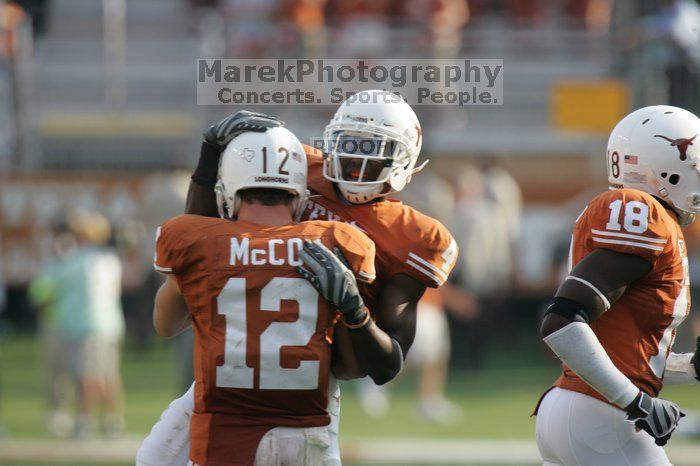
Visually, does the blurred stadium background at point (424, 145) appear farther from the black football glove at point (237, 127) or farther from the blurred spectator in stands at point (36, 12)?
the black football glove at point (237, 127)

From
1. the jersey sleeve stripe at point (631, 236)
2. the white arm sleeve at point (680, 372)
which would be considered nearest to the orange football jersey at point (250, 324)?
the jersey sleeve stripe at point (631, 236)

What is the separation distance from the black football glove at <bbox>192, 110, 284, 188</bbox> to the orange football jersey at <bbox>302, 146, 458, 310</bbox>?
33 cm

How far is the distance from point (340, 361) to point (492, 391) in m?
7.16

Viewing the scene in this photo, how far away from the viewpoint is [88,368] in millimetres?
9055

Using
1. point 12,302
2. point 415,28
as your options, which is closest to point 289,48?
point 415,28

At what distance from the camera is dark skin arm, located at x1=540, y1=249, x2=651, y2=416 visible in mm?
3756

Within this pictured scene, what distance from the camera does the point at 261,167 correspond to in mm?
3822

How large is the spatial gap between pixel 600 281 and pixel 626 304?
21 centimetres

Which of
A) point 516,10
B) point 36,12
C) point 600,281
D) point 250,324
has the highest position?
point 516,10

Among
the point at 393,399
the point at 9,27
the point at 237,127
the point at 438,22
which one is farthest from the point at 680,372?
the point at 9,27

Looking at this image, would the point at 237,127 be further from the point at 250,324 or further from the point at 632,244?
the point at 632,244

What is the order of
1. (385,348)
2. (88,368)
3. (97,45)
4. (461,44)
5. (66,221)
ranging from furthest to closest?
(97,45) < (461,44) < (66,221) < (88,368) < (385,348)

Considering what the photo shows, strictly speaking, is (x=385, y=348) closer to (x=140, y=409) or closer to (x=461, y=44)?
(x=140, y=409)

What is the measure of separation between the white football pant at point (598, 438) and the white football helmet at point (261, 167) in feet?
3.59
